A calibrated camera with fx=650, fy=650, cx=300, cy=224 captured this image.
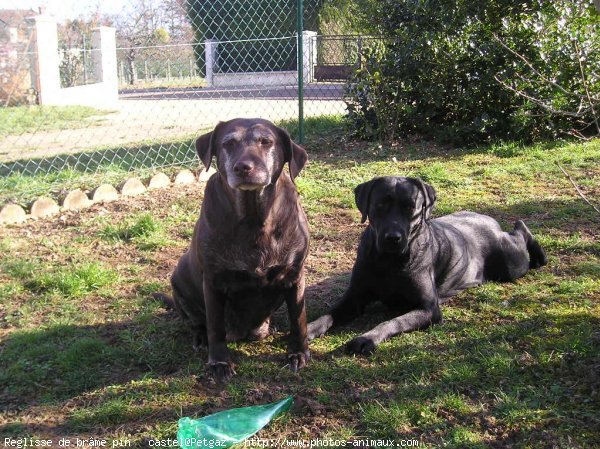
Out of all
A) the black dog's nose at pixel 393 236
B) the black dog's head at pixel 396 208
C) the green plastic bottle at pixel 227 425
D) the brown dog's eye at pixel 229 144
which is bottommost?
the green plastic bottle at pixel 227 425

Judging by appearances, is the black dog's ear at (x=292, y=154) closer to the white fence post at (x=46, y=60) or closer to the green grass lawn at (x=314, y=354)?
the green grass lawn at (x=314, y=354)

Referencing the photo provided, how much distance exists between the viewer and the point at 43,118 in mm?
12734

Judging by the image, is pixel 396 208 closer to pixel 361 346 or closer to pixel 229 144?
pixel 361 346

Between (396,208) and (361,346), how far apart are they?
88 cm

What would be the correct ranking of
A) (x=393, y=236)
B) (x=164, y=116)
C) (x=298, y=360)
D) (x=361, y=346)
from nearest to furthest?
1. (x=298, y=360)
2. (x=361, y=346)
3. (x=393, y=236)
4. (x=164, y=116)

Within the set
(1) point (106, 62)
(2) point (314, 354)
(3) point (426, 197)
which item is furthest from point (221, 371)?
(1) point (106, 62)

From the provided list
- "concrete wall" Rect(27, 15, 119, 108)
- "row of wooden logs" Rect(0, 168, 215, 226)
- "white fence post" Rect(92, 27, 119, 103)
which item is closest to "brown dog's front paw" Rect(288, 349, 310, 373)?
"row of wooden logs" Rect(0, 168, 215, 226)

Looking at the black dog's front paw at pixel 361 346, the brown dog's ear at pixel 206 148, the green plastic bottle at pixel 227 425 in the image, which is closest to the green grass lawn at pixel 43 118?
the brown dog's ear at pixel 206 148

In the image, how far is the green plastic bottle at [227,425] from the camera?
2621 millimetres

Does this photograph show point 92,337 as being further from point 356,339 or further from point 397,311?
point 397,311

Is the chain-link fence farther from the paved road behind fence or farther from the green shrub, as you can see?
the green shrub

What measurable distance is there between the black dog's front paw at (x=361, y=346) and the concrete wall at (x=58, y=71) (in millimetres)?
11351

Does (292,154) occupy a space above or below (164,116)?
above

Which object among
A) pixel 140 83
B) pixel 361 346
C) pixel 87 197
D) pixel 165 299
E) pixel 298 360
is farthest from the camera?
pixel 140 83
